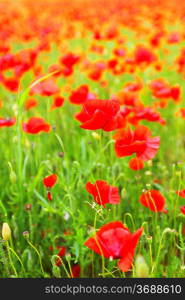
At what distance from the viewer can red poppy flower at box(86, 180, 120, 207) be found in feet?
4.22

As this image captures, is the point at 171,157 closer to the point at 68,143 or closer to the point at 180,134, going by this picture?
the point at 180,134

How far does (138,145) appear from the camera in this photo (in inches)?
55.4

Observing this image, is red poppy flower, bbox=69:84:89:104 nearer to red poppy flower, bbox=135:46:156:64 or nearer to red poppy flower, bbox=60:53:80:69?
red poppy flower, bbox=60:53:80:69

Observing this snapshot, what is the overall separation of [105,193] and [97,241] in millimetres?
257

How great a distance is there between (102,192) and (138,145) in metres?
0.21

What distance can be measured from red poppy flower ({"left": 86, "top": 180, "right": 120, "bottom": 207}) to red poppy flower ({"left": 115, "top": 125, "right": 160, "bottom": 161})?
0.45ft

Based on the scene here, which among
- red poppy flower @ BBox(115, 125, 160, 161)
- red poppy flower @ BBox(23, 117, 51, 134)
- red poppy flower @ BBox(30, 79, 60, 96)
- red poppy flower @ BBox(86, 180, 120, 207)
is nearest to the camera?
red poppy flower @ BBox(86, 180, 120, 207)

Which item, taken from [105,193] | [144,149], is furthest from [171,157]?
[105,193]

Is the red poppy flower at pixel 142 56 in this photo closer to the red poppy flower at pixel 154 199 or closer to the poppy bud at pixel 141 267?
the red poppy flower at pixel 154 199

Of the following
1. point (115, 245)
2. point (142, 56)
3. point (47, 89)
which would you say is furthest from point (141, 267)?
point (142, 56)

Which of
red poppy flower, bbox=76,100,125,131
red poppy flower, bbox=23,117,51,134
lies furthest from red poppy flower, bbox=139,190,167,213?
red poppy flower, bbox=23,117,51,134

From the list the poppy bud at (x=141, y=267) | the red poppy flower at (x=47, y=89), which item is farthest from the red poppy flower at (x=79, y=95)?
the poppy bud at (x=141, y=267)

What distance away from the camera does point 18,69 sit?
2.58m

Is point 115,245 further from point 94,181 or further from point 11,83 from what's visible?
point 11,83
